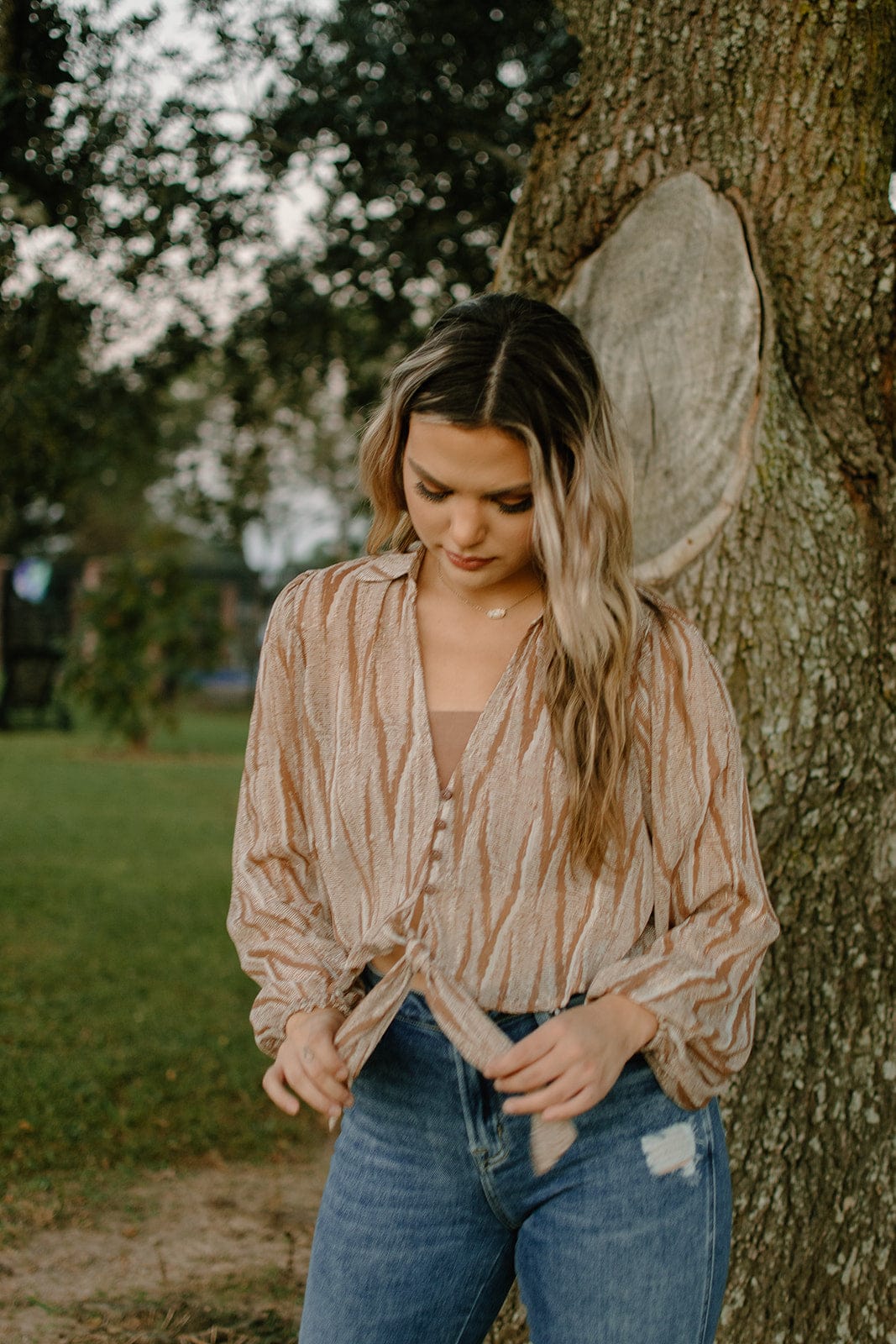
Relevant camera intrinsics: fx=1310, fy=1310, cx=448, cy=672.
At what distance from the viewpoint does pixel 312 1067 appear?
161 cm

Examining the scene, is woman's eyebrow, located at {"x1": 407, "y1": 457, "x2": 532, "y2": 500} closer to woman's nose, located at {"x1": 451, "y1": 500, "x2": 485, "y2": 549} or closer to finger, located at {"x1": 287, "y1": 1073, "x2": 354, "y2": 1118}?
woman's nose, located at {"x1": 451, "y1": 500, "x2": 485, "y2": 549}

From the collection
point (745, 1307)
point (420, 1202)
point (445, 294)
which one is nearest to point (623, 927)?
point (420, 1202)

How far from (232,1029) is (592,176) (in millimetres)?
3894

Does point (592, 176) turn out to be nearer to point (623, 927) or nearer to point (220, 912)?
point (623, 927)

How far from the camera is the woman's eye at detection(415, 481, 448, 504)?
175cm

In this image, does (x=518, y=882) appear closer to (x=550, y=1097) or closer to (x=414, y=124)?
(x=550, y=1097)

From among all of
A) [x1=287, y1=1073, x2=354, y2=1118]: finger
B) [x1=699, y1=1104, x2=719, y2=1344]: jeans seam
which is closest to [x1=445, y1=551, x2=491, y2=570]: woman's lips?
[x1=287, y1=1073, x2=354, y2=1118]: finger

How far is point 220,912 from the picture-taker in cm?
747

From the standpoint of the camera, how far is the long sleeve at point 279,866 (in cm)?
172

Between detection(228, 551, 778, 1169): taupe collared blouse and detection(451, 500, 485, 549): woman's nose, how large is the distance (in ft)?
0.53

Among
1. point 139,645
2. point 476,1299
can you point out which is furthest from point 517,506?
point 139,645

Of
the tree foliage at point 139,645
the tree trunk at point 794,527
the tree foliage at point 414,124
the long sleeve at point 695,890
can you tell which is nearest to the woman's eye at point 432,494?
the long sleeve at point 695,890

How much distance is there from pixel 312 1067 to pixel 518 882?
35 centimetres

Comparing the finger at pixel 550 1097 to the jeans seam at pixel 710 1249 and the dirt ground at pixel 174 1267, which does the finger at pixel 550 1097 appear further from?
the dirt ground at pixel 174 1267
